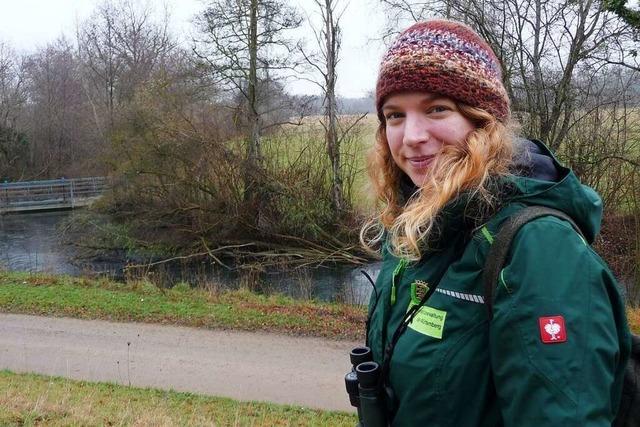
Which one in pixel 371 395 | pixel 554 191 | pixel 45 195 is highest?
pixel 554 191

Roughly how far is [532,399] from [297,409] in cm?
598

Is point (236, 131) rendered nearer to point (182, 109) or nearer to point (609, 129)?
point (182, 109)

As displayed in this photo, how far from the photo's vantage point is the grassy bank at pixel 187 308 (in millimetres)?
10859

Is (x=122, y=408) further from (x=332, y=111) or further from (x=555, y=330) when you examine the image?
(x=332, y=111)

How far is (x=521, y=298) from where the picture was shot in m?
1.23

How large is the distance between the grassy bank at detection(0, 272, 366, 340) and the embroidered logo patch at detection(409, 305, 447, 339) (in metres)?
8.85

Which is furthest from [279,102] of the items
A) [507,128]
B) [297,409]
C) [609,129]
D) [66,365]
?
[507,128]

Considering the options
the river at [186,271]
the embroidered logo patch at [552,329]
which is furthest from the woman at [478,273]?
the river at [186,271]

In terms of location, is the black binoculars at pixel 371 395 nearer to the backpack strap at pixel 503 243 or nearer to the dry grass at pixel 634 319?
the backpack strap at pixel 503 243

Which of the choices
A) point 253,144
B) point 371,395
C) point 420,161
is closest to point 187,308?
point 371,395

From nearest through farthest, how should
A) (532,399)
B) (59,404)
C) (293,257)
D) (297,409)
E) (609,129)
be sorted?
(532,399) < (59,404) < (297,409) < (609,129) < (293,257)

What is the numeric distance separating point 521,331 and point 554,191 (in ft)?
1.20

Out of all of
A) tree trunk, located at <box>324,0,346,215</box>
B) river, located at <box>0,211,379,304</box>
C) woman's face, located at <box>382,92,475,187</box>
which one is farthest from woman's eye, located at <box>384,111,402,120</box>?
tree trunk, located at <box>324,0,346,215</box>

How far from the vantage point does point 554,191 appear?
53.4 inches
